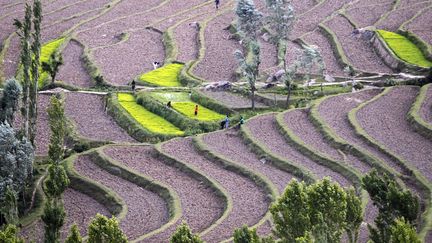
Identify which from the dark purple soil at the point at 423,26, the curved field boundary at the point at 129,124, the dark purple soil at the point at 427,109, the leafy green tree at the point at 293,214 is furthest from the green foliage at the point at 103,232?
the dark purple soil at the point at 423,26

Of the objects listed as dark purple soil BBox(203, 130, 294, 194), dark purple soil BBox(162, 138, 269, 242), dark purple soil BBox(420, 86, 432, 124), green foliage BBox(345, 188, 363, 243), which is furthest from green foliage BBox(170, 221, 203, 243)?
dark purple soil BBox(420, 86, 432, 124)

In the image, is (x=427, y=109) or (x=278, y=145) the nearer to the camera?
(x=278, y=145)

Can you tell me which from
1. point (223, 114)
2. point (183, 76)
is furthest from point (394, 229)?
point (183, 76)

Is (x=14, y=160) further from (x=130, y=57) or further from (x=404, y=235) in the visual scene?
(x=130, y=57)

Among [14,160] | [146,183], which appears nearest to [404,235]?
[146,183]

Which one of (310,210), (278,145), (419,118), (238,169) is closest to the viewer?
(310,210)

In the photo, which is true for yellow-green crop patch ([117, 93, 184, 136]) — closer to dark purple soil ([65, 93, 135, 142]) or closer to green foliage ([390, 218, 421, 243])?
dark purple soil ([65, 93, 135, 142])
